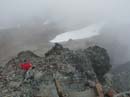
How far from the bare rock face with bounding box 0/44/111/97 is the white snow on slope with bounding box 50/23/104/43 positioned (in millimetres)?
15441

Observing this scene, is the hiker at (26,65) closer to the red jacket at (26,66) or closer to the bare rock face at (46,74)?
the red jacket at (26,66)

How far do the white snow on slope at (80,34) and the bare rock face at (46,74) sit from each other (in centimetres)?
1544

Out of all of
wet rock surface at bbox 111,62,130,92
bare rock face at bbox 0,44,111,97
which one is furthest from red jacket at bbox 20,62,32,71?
wet rock surface at bbox 111,62,130,92

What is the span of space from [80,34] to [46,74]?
71.2 ft

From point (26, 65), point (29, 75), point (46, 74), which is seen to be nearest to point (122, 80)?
point (26, 65)

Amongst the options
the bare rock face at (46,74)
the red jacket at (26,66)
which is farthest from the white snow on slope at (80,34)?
the red jacket at (26,66)

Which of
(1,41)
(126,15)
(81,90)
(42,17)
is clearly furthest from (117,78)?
(42,17)

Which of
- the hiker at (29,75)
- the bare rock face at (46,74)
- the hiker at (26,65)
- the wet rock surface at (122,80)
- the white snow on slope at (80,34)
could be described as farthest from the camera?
the white snow on slope at (80,34)

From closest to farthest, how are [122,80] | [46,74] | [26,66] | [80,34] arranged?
1. [46,74]
2. [26,66]
3. [122,80]
4. [80,34]

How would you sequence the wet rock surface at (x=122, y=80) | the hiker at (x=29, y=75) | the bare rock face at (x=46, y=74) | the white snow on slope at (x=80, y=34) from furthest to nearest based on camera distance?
the white snow on slope at (x=80, y=34) < the wet rock surface at (x=122, y=80) < the hiker at (x=29, y=75) < the bare rock face at (x=46, y=74)

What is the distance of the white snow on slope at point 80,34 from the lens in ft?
114

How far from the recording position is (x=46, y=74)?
50.3 feet

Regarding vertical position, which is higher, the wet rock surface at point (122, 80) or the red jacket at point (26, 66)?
the red jacket at point (26, 66)

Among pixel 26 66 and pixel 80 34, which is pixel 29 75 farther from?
pixel 80 34
